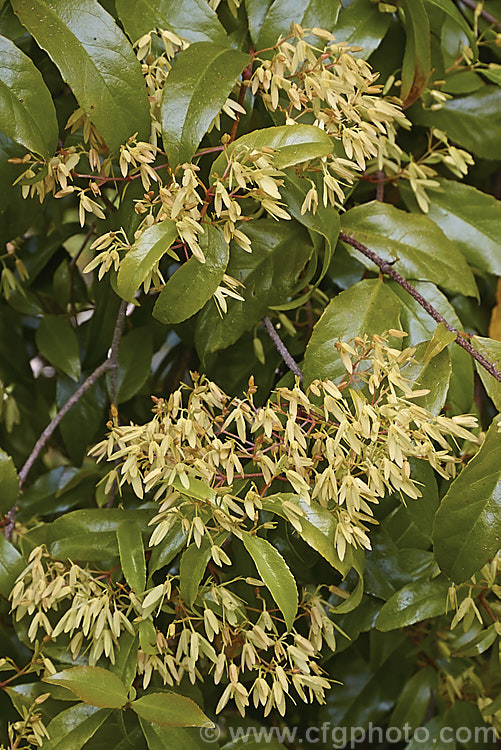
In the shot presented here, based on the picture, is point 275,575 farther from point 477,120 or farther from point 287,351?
point 477,120

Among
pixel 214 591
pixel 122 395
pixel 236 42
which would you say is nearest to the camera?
pixel 214 591

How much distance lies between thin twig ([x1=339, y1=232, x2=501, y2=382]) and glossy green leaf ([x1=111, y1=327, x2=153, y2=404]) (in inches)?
9.0

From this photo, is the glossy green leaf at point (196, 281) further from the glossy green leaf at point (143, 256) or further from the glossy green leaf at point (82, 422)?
the glossy green leaf at point (82, 422)

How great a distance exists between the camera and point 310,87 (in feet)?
1.66

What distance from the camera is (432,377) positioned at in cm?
54

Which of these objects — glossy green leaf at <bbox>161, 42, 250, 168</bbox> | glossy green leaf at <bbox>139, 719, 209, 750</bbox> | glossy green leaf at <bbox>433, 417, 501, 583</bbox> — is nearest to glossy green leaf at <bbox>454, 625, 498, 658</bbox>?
glossy green leaf at <bbox>433, 417, 501, 583</bbox>

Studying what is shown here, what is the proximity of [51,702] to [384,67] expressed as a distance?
62 cm

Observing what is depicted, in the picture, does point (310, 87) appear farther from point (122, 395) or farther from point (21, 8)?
point (122, 395)

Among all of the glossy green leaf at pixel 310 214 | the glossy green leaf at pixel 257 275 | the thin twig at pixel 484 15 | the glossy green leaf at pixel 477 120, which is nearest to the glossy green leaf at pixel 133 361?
the glossy green leaf at pixel 257 275

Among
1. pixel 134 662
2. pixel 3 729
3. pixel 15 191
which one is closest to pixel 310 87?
pixel 15 191

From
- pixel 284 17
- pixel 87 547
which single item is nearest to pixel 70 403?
pixel 87 547

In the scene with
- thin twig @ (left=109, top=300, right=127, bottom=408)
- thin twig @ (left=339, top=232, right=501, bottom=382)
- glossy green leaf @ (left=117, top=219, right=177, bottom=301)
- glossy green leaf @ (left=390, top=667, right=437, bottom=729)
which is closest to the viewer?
glossy green leaf @ (left=117, top=219, right=177, bottom=301)

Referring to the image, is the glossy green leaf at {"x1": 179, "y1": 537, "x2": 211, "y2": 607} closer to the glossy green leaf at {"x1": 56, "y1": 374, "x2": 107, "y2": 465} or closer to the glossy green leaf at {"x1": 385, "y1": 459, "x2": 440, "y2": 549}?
the glossy green leaf at {"x1": 385, "y1": 459, "x2": 440, "y2": 549}

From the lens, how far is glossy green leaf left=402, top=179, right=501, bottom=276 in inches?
28.4
